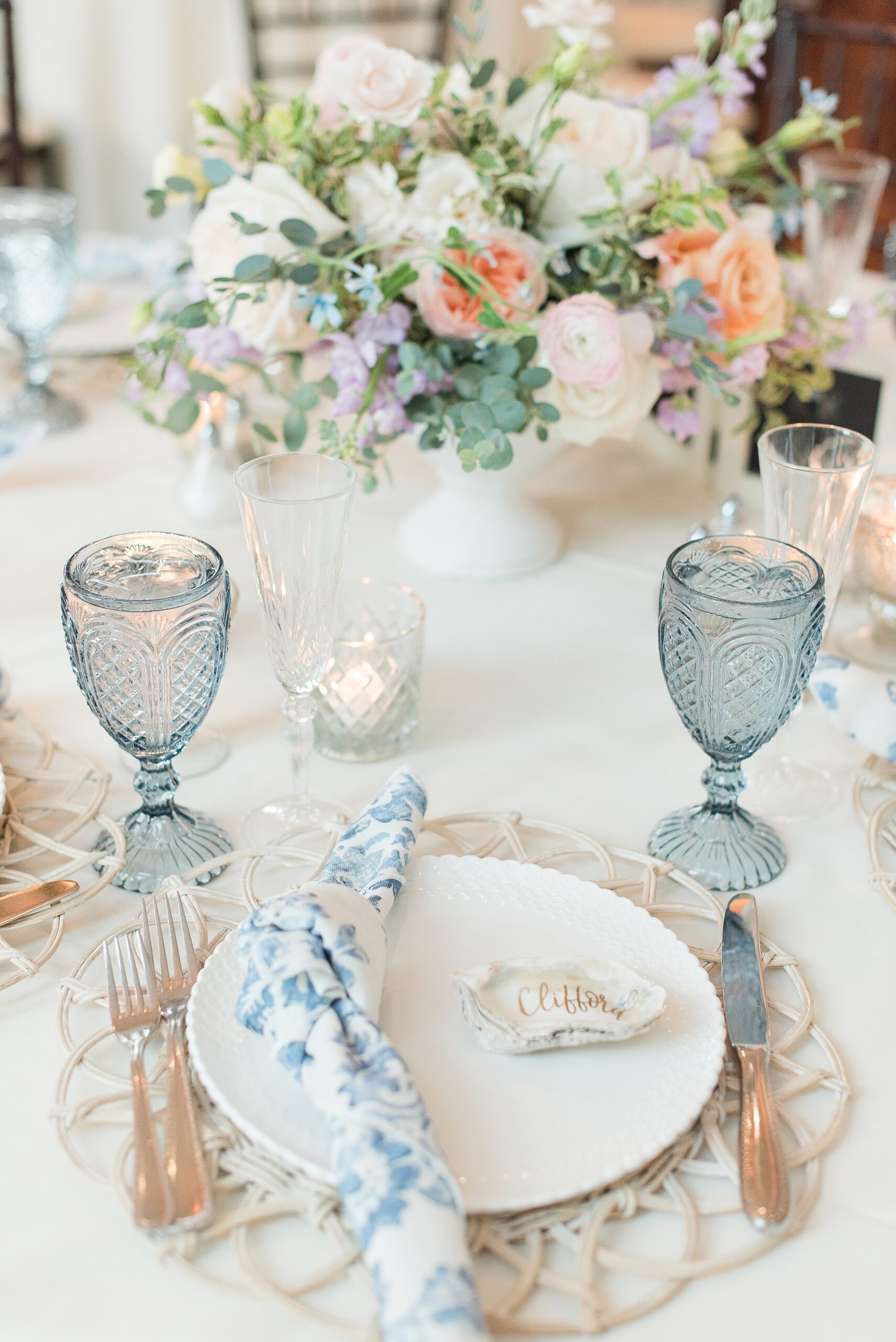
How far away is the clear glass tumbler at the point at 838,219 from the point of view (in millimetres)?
1454

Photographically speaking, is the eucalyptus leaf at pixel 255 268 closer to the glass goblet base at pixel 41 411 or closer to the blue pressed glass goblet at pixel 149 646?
the blue pressed glass goblet at pixel 149 646

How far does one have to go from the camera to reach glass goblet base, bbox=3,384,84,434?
4.78 ft

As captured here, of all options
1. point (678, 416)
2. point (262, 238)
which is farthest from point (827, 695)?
point (262, 238)

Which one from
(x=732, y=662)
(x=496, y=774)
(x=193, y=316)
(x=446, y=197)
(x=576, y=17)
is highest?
(x=576, y=17)

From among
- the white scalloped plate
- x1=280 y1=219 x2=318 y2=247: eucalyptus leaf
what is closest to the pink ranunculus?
x1=280 y1=219 x2=318 y2=247: eucalyptus leaf

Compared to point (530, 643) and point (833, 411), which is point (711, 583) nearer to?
point (530, 643)

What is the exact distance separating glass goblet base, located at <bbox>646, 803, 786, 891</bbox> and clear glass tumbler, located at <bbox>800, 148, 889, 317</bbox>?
0.88m

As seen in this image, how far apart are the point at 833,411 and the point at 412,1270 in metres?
1.00

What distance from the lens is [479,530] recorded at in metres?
1.19

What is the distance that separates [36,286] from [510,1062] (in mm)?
1120

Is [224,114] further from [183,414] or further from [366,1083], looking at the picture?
[366,1083]

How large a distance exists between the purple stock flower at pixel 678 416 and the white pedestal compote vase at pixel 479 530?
0.10m

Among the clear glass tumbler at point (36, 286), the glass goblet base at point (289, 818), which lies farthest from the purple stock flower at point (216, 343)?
the glass goblet base at point (289, 818)

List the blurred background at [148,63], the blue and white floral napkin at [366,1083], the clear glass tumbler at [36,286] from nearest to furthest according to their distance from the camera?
1. the blue and white floral napkin at [366,1083]
2. the clear glass tumbler at [36,286]
3. the blurred background at [148,63]
